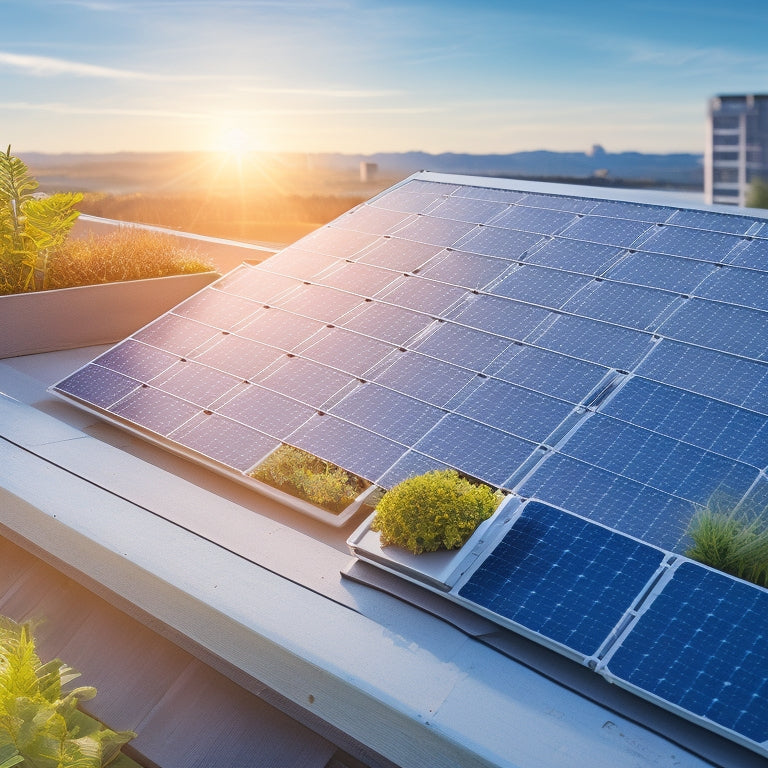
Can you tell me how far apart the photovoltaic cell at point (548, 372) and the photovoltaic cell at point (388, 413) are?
1000 millimetres

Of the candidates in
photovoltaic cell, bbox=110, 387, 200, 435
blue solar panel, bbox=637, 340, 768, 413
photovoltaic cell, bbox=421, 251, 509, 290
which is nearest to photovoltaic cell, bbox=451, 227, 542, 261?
photovoltaic cell, bbox=421, 251, 509, 290

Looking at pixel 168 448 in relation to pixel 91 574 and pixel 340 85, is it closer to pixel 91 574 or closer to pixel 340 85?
pixel 91 574

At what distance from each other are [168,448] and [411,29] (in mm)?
101963

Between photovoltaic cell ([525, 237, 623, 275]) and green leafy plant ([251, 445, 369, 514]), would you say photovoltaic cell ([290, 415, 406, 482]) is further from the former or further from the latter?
photovoltaic cell ([525, 237, 623, 275])

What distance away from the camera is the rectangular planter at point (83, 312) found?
14016mm

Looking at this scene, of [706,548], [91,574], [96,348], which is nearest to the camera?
[706,548]

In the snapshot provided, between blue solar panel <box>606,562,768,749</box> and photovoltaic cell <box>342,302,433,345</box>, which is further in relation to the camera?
photovoltaic cell <box>342,302,433,345</box>

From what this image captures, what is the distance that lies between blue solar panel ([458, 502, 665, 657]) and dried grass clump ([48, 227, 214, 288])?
1061 cm

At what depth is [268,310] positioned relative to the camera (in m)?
11.9

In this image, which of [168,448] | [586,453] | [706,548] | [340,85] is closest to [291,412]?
[168,448]

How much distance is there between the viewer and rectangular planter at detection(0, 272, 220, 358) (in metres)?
14.0

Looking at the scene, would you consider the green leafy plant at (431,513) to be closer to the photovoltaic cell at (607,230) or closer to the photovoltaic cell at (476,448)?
the photovoltaic cell at (476,448)

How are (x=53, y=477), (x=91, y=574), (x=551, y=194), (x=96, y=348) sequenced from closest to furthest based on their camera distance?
(x=91, y=574), (x=53, y=477), (x=551, y=194), (x=96, y=348)

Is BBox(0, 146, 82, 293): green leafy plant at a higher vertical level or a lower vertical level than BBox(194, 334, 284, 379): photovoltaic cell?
higher
